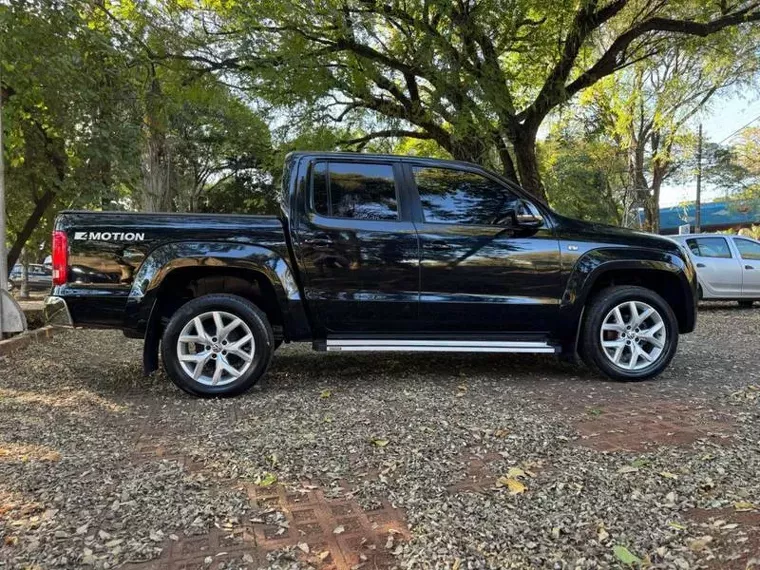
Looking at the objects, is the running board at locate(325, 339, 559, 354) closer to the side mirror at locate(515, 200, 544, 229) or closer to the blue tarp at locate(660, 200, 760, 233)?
the side mirror at locate(515, 200, 544, 229)

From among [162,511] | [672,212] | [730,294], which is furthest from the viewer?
[672,212]

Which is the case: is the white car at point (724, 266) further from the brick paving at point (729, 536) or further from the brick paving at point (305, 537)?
the brick paving at point (305, 537)

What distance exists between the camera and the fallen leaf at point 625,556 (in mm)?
2236

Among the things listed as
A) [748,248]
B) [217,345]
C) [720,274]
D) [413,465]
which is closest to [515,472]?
[413,465]

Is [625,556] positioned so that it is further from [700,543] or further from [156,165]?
[156,165]

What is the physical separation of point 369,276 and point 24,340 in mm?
4500

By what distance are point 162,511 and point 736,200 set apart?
31932 mm

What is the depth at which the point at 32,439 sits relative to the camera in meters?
3.55

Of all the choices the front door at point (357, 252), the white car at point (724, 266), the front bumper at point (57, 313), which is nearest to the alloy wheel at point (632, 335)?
the front door at point (357, 252)

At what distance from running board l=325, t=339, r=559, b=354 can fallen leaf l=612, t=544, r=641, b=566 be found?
8.03ft

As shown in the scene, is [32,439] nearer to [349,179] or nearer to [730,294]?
[349,179]

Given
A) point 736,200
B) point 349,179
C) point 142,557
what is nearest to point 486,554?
point 142,557

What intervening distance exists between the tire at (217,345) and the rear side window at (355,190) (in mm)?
1058

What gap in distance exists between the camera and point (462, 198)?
4914 millimetres
